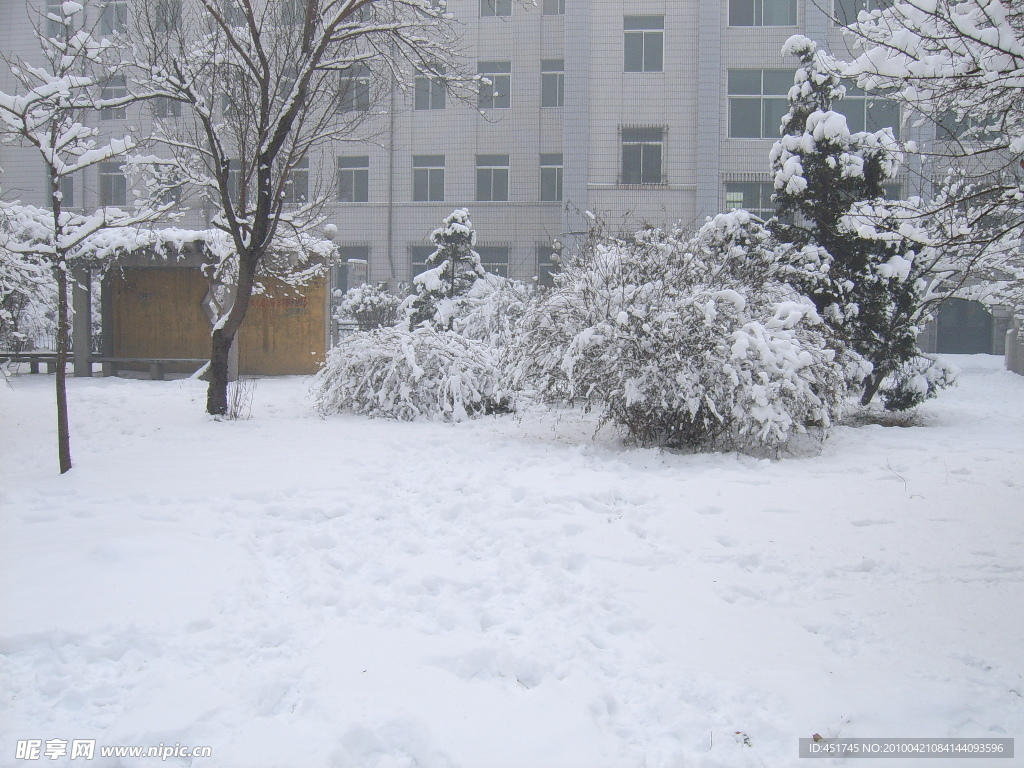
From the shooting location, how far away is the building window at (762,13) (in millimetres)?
23688

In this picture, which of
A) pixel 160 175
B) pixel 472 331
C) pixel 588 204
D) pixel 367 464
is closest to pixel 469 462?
pixel 367 464

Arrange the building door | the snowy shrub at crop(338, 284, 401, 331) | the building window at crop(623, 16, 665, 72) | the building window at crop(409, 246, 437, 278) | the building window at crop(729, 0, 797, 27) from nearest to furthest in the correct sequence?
the snowy shrub at crop(338, 284, 401, 331) → the building window at crop(729, 0, 797, 27) → the building window at crop(623, 16, 665, 72) → the building window at crop(409, 246, 437, 278) → the building door

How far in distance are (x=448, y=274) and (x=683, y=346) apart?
34.7 ft

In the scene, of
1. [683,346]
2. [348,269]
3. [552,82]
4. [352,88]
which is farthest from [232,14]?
[348,269]

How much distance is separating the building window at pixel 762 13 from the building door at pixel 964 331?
11.2 meters

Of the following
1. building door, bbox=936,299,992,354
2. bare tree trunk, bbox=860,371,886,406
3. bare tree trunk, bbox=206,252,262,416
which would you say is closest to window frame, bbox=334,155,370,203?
bare tree trunk, bbox=206,252,262,416

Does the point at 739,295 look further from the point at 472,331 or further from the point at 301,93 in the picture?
the point at 472,331

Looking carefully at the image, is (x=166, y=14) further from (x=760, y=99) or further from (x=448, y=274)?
(x=760, y=99)

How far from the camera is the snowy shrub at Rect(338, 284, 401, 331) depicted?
71.4 feet

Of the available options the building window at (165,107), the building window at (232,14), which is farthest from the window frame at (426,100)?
the building window at (232,14)

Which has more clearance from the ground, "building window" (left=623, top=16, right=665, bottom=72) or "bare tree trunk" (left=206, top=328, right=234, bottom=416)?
"building window" (left=623, top=16, right=665, bottom=72)

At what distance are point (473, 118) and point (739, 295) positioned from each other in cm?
2040

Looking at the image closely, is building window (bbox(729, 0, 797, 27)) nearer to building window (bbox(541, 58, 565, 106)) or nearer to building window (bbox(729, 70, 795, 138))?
building window (bbox(729, 70, 795, 138))

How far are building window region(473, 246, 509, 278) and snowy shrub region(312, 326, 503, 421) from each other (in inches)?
601
